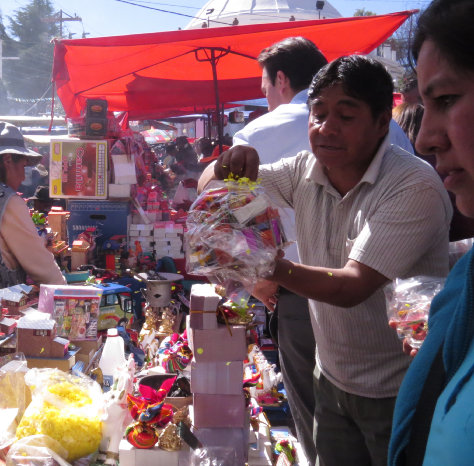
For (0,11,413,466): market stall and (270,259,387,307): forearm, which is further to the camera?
(0,11,413,466): market stall

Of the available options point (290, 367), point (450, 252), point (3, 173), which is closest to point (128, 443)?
point (290, 367)

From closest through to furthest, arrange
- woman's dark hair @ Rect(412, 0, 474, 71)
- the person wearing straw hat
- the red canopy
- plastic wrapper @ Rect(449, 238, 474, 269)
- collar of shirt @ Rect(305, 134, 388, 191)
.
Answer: woman's dark hair @ Rect(412, 0, 474, 71), collar of shirt @ Rect(305, 134, 388, 191), plastic wrapper @ Rect(449, 238, 474, 269), the person wearing straw hat, the red canopy

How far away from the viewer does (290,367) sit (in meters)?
2.31

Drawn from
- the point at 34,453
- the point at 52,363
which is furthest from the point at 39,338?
the point at 34,453

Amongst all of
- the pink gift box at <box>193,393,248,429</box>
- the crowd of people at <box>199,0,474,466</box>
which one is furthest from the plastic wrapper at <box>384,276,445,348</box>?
the pink gift box at <box>193,393,248,429</box>

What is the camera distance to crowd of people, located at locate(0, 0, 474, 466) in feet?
2.64

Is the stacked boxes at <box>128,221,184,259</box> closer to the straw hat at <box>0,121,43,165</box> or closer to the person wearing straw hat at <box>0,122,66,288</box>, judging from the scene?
the straw hat at <box>0,121,43,165</box>

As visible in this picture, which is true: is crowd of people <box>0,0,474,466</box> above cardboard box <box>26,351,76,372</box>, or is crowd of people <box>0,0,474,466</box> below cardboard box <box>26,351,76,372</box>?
above

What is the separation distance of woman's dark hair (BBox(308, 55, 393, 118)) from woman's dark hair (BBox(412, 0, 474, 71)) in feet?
2.06

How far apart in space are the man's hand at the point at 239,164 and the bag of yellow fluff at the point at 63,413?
40.4 inches

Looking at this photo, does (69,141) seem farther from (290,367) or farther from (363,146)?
(363,146)

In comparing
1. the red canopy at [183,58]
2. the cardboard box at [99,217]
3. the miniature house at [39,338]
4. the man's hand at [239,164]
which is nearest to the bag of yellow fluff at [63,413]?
the miniature house at [39,338]

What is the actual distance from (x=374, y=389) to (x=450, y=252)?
19.6 inches

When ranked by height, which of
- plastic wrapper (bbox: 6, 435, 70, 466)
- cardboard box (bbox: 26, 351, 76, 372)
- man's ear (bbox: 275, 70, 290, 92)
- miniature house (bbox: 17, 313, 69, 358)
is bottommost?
plastic wrapper (bbox: 6, 435, 70, 466)
